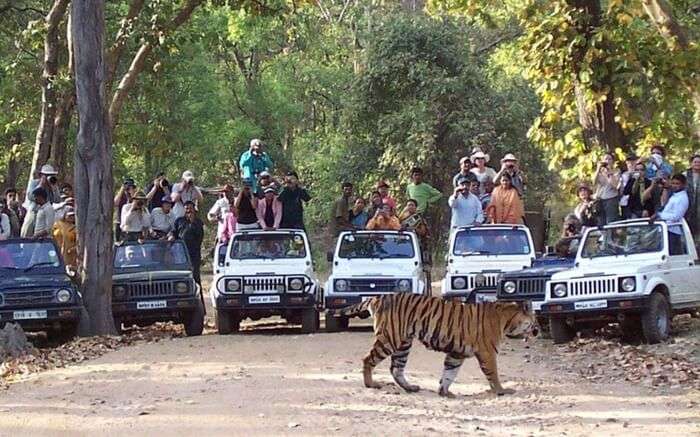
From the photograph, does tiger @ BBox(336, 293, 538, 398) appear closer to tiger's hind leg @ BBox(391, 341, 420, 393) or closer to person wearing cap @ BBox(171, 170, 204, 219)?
tiger's hind leg @ BBox(391, 341, 420, 393)

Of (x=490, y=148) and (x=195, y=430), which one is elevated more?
(x=490, y=148)

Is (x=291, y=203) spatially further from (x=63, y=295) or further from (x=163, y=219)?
(x=63, y=295)

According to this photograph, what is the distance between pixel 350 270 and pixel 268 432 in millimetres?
8954

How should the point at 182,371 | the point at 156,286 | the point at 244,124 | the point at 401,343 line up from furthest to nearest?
the point at 244,124 → the point at 156,286 → the point at 182,371 → the point at 401,343

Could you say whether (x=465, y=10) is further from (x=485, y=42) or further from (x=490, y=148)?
(x=485, y=42)

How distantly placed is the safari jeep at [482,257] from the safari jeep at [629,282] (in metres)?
1.60

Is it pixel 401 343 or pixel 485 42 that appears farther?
pixel 485 42

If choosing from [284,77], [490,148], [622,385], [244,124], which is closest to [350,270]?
[622,385]

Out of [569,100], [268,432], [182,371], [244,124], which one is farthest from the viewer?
[244,124]

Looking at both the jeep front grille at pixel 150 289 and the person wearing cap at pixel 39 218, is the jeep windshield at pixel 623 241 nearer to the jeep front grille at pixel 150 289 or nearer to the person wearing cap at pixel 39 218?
the jeep front grille at pixel 150 289

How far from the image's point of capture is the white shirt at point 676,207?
16891mm

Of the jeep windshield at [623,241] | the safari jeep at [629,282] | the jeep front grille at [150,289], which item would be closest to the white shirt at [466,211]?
the safari jeep at [629,282]

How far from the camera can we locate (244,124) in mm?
36594

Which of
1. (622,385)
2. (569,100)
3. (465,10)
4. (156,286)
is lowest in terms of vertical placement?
(622,385)
